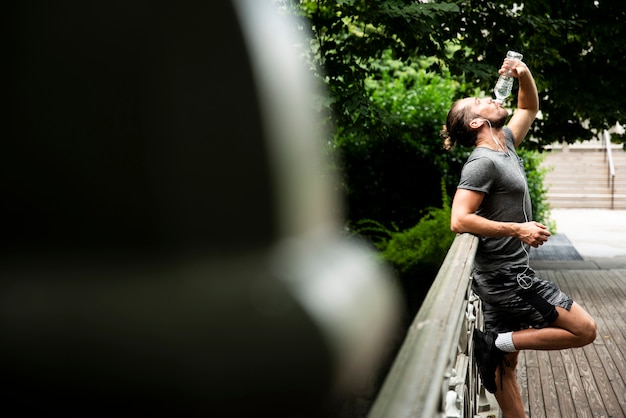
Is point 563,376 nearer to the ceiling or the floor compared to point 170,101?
nearer to the floor

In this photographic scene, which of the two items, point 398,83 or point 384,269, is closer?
point 384,269

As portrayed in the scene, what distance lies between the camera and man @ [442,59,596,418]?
327 cm

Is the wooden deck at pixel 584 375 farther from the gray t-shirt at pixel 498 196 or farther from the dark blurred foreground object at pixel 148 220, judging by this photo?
the dark blurred foreground object at pixel 148 220

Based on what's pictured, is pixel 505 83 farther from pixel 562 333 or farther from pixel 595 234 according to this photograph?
pixel 595 234

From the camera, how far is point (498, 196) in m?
3.37

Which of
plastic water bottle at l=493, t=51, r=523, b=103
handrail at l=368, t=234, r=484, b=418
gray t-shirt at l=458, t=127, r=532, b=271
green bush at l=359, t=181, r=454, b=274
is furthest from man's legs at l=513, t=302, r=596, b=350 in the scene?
green bush at l=359, t=181, r=454, b=274

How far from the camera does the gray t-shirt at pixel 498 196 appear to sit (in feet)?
10.7

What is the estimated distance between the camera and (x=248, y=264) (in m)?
2.14

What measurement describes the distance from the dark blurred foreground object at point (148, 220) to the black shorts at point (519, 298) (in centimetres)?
142

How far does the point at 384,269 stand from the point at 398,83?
653 centimetres

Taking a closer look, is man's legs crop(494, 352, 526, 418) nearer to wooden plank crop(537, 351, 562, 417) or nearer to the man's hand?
the man's hand

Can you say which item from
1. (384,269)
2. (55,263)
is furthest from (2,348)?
(384,269)

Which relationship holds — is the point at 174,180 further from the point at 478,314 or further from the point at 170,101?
the point at 478,314

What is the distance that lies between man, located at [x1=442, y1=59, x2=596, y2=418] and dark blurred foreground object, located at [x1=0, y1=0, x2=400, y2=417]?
126 centimetres
